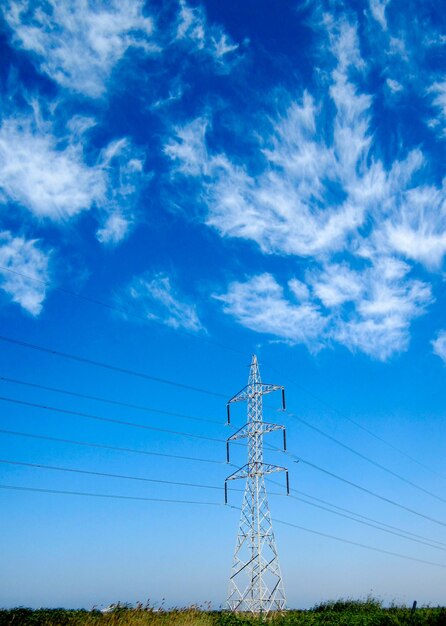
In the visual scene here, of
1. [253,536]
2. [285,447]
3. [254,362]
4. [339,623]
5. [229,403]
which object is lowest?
[339,623]

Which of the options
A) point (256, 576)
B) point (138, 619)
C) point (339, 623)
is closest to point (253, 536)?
point (256, 576)

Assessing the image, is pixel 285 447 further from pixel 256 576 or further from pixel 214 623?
pixel 214 623

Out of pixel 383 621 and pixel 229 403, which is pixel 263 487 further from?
pixel 383 621

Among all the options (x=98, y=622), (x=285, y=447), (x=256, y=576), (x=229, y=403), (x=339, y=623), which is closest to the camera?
(x=98, y=622)

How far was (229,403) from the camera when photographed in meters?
41.8

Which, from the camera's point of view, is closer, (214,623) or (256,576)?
(214,623)

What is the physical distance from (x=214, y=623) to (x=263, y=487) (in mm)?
14190

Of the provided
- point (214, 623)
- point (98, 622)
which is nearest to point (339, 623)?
point (214, 623)

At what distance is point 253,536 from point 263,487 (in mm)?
3323

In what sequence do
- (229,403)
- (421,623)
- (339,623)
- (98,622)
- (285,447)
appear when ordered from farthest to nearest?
(229,403)
(285,447)
(339,623)
(421,623)
(98,622)

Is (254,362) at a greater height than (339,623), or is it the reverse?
(254,362)

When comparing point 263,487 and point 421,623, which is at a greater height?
point 263,487

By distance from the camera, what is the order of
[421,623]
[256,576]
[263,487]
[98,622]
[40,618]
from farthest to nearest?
[263,487] → [256,576] → [421,623] → [40,618] → [98,622]

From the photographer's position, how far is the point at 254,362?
1602 inches
